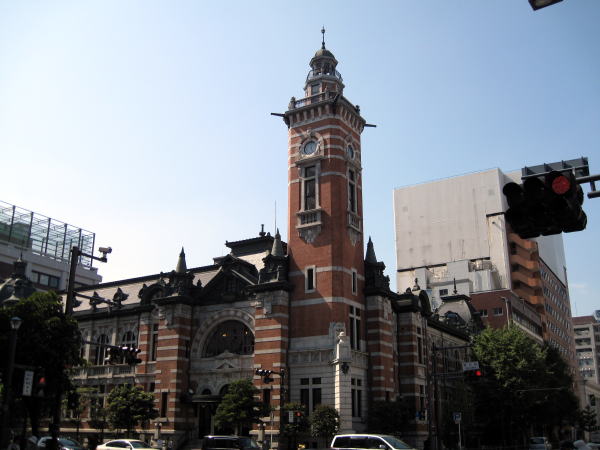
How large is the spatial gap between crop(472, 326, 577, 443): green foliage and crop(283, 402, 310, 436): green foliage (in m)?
21.2

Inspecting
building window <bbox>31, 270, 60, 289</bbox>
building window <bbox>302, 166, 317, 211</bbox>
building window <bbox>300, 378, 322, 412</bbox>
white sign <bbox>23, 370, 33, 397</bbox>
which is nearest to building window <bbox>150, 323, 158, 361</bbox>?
building window <bbox>300, 378, 322, 412</bbox>

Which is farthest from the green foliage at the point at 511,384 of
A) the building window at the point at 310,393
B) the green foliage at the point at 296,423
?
the green foliage at the point at 296,423

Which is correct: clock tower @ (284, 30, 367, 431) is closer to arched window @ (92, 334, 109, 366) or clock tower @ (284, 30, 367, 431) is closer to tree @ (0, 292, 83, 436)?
tree @ (0, 292, 83, 436)

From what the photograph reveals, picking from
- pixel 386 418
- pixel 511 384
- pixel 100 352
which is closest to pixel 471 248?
pixel 511 384

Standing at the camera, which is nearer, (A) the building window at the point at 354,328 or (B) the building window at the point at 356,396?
(B) the building window at the point at 356,396

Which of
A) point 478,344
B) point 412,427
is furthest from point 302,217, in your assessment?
point 478,344

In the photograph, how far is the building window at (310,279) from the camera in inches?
1811

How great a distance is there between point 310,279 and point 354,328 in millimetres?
5051

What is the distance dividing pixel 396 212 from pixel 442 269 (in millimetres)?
14489

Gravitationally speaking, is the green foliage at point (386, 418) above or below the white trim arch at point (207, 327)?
below

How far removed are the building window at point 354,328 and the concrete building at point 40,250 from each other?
47667mm

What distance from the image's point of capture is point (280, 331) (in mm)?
44812

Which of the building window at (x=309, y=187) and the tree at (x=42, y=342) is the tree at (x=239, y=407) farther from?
the building window at (x=309, y=187)

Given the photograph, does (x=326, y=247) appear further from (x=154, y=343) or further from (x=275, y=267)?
(x=154, y=343)
